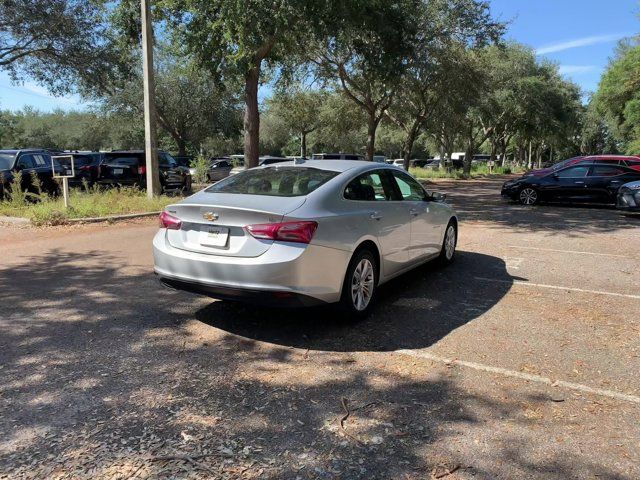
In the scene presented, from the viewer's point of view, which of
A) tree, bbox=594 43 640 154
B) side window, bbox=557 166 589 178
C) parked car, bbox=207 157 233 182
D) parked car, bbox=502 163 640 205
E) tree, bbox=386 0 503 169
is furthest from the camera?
parked car, bbox=207 157 233 182

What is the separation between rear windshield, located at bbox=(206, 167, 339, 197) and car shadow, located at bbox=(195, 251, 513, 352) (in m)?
1.18

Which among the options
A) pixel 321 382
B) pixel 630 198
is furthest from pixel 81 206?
pixel 630 198

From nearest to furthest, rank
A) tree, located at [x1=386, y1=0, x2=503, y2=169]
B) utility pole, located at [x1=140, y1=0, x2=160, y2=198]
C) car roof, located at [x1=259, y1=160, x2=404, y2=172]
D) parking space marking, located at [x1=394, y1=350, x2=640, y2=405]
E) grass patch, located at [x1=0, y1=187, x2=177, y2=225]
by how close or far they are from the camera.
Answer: parking space marking, located at [x1=394, y1=350, x2=640, y2=405] < car roof, located at [x1=259, y1=160, x2=404, y2=172] < grass patch, located at [x1=0, y1=187, x2=177, y2=225] < utility pole, located at [x1=140, y1=0, x2=160, y2=198] < tree, located at [x1=386, y1=0, x2=503, y2=169]

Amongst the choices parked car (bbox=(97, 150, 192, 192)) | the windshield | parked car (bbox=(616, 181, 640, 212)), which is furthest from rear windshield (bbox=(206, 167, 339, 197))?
parked car (bbox=(97, 150, 192, 192))

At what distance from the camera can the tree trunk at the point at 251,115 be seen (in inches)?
661

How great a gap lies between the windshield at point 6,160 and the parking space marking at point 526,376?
1346 centimetres

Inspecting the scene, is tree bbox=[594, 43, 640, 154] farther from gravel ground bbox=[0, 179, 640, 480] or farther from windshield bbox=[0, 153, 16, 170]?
windshield bbox=[0, 153, 16, 170]

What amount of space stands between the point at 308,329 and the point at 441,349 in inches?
49.1

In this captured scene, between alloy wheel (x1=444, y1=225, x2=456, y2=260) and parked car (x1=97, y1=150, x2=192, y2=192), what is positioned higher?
parked car (x1=97, y1=150, x2=192, y2=192)

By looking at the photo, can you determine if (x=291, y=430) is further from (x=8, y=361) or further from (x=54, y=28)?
(x=54, y=28)

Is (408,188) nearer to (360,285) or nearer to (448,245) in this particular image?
(448,245)

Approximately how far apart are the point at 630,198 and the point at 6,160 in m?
16.8

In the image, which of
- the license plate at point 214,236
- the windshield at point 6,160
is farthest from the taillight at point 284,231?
the windshield at point 6,160

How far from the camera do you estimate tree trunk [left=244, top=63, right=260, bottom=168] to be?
16.8 metres
